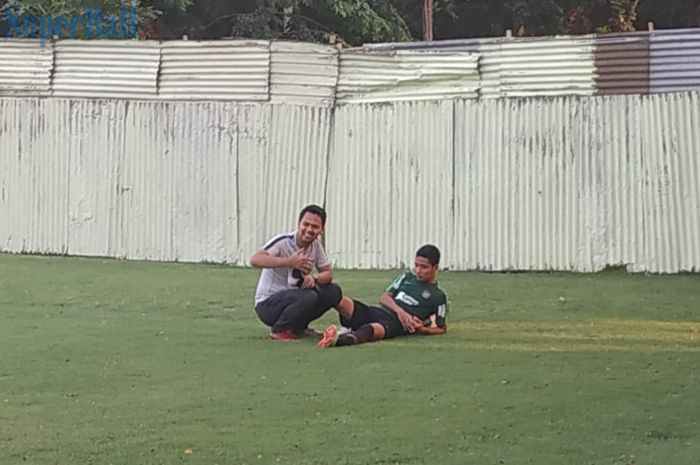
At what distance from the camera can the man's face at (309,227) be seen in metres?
9.09

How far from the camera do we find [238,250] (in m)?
15.8

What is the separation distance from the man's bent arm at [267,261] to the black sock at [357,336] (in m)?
0.67

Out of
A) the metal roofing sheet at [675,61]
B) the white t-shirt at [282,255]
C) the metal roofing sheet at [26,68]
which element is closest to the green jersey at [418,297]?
the white t-shirt at [282,255]

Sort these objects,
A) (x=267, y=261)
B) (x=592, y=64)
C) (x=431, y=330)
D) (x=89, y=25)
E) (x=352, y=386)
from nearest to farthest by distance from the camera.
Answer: (x=352, y=386) → (x=267, y=261) → (x=431, y=330) → (x=592, y=64) → (x=89, y=25)

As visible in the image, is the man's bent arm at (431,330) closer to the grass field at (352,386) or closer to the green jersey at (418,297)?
the green jersey at (418,297)

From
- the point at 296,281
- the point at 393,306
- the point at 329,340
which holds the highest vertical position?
the point at 296,281

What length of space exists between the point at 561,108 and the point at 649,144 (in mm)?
1098

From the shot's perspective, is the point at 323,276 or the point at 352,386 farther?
the point at 323,276

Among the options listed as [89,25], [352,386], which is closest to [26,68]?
[89,25]

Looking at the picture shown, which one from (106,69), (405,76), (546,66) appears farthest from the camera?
(106,69)

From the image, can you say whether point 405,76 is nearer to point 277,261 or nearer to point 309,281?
point 309,281

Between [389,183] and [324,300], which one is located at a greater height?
[389,183]

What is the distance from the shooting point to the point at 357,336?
9.16 m

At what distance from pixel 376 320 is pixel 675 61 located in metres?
7.21
